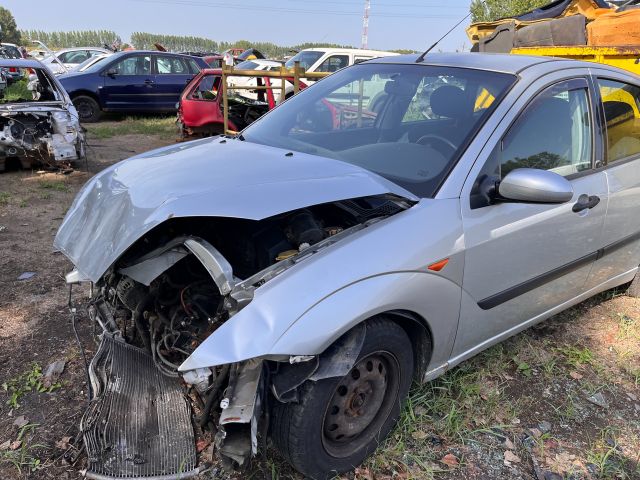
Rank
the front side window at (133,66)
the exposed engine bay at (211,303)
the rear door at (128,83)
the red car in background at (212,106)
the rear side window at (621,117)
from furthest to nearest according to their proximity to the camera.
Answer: the front side window at (133,66) < the rear door at (128,83) < the red car in background at (212,106) < the rear side window at (621,117) < the exposed engine bay at (211,303)

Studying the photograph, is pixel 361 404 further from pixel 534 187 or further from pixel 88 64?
pixel 88 64

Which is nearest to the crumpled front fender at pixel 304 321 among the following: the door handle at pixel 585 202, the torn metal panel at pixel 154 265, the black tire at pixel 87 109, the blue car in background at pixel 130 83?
the torn metal panel at pixel 154 265

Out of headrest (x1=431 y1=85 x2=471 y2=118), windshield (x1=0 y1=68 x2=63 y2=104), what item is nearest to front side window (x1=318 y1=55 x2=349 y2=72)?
windshield (x1=0 y1=68 x2=63 y2=104)

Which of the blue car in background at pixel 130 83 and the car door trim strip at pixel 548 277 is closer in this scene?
the car door trim strip at pixel 548 277

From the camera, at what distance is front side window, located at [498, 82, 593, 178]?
94.2 inches

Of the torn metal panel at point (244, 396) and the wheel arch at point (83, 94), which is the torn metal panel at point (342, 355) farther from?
the wheel arch at point (83, 94)

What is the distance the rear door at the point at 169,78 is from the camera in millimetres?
11883

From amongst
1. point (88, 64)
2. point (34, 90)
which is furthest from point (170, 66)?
point (34, 90)

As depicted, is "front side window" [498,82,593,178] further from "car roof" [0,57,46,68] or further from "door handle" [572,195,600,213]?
"car roof" [0,57,46,68]

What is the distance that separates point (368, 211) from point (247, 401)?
0.92m

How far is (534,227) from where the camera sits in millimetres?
2410

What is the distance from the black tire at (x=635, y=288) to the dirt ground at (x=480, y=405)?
0.23 feet

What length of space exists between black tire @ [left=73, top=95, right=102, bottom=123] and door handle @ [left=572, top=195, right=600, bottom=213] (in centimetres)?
1116

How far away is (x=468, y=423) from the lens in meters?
2.48
